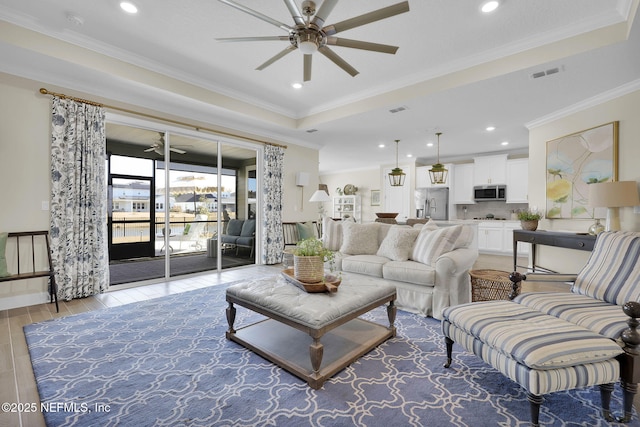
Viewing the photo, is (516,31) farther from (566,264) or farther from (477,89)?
(566,264)

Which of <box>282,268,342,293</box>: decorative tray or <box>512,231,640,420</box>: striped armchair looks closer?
<box>512,231,640,420</box>: striped armchair

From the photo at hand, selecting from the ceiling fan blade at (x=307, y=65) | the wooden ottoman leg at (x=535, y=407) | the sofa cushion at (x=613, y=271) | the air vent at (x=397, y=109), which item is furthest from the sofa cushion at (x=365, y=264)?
the air vent at (x=397, y=109)

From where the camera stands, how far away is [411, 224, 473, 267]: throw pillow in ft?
10.6

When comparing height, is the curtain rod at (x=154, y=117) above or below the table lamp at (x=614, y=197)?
above

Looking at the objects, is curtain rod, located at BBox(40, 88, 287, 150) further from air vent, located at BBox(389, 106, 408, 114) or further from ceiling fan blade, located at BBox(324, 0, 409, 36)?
ceiling fan blade, located at BBox(324, 0, 409, 36)

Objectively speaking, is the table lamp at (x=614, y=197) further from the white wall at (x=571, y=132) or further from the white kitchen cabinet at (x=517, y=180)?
the white kitchen cabinet at (x=517, y=180)

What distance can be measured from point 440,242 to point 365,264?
3.01 ft

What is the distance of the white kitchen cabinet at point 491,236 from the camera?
7203 millimetres

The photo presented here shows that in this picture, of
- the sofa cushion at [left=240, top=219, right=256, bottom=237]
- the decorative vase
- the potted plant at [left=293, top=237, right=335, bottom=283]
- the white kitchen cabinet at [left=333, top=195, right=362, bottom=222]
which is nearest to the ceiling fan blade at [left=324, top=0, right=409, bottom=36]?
the potted plant at [left=293, top=237, right=335, bottom=283]

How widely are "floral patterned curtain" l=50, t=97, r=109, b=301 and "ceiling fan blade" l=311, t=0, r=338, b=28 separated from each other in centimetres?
325

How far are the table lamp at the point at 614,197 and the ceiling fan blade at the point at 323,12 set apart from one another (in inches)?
140

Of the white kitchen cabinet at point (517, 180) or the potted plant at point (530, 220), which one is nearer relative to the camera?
the potted plant at point (530, 220)

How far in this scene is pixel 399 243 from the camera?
3639 mm

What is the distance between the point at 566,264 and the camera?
4.43 metres
